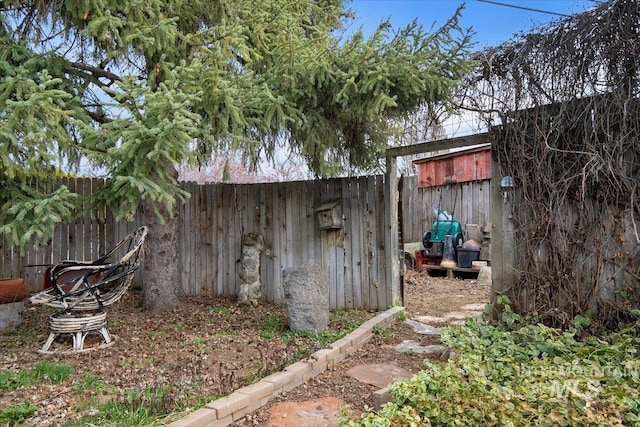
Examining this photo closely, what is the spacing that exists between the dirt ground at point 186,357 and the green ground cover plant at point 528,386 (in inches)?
21.1

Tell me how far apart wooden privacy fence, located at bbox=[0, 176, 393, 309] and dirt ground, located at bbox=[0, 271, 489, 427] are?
17.5 inches

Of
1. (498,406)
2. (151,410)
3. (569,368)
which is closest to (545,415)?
(498,406)

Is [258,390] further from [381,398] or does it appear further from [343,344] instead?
[343,344]

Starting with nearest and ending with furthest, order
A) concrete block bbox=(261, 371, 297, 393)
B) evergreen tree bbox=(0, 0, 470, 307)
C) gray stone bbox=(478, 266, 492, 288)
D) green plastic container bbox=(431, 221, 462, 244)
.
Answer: concrete block bbox=(261, 371, 297, 393)
evergreen tree bbox=(0, 0, 470, 307)
gray stone bbox=(478, 266, 492, 288)
green plastic container bbox=(431, 221, 462, 244)

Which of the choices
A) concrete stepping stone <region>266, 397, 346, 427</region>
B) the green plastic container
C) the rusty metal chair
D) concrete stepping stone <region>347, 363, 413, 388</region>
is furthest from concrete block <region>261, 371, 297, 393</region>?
the green plastic container

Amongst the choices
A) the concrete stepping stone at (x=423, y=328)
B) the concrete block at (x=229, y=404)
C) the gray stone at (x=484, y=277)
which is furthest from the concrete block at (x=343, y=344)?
the gray stone at (x=484, y=277)

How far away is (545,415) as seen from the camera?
7.07ft

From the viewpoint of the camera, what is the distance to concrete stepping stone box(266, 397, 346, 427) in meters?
2.50

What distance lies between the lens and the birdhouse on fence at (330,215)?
202 inches

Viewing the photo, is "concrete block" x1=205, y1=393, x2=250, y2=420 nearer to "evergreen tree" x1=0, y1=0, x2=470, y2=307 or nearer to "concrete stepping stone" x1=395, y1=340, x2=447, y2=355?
"evergreen tree" x1=0, y1=0, x2=470, y2=307

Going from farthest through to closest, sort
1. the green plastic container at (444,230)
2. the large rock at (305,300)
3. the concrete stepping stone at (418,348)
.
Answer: the green plastic container at (444,230) < the large rock at (305,300) < the concrete stepping stone at (418,348)

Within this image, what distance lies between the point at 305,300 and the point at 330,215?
53.5 inches

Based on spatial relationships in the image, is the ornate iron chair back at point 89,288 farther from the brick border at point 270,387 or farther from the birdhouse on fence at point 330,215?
the birdhouse on fence at point 330,215

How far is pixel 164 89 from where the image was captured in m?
3.19
